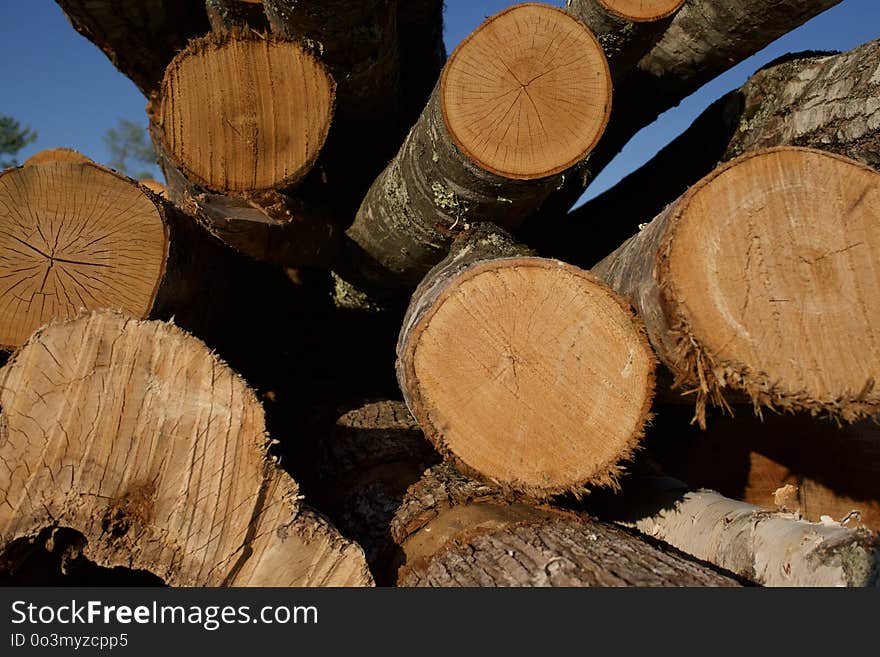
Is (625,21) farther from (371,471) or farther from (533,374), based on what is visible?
(371,471)

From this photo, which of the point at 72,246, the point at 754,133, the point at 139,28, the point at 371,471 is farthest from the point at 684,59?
the point at 72,246

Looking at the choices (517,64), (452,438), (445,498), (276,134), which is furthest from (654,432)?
(276,134)

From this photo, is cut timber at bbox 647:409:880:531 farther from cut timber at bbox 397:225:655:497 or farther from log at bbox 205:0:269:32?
log at bbox 205:0:269:32

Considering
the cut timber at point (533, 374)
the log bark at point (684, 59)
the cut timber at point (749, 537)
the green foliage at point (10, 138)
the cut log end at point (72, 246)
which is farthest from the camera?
the green foliage at point (10, 138)

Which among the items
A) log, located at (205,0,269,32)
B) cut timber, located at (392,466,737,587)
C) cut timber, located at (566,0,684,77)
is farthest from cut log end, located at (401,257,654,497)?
log, located at (205,0,269,32)

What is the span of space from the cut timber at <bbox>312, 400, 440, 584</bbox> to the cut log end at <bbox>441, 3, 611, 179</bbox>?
3.40ft

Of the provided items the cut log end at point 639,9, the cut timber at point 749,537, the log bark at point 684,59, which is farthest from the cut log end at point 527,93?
the cut timber at point 749,537

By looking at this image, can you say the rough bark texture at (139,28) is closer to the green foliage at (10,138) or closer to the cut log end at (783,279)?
the cut log end at (783,279)

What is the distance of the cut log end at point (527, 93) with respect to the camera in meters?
1.93

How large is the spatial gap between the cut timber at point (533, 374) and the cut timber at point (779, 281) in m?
0.18

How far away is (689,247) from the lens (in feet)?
4.90

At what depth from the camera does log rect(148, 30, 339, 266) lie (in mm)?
2137

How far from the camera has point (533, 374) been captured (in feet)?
5.51

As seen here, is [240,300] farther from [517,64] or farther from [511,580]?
[511,580]
